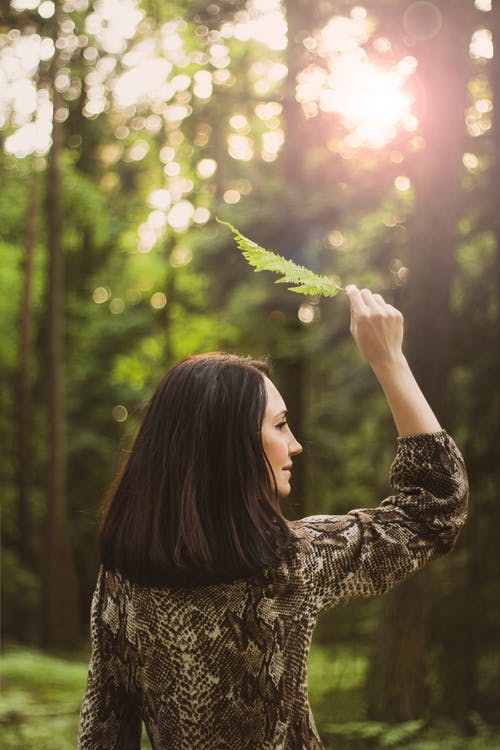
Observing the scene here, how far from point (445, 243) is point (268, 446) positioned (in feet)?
21.6

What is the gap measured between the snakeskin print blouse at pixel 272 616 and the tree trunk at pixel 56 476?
610 inches

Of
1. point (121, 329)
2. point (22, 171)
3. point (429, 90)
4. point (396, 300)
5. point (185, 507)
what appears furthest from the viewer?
point (121, 329)

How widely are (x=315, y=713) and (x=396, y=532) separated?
27.4 ft

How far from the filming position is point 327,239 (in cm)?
1117

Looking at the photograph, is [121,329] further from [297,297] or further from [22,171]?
[297,297]

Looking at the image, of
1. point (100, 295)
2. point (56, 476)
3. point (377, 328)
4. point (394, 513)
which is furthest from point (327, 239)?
point (100, 295)

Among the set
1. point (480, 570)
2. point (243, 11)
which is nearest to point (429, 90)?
point (243, 11)

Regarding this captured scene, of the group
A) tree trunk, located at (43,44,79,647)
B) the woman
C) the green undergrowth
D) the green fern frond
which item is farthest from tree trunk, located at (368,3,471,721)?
tree trunk, located at (43,44,79,647)

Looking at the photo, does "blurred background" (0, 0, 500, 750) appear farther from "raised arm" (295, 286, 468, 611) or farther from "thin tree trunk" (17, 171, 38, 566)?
"raised arm" (295, 286, 468, 611)

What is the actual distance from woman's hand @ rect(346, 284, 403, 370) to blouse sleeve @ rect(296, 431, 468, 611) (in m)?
0.20

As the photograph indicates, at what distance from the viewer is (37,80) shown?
15758 mm

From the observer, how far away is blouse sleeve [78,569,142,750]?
197cm

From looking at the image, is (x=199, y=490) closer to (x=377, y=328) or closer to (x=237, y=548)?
(x=237, y=548)

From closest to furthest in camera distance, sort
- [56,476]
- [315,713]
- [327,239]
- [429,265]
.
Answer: [429,265], [315,713], [327,239], [56,476]
